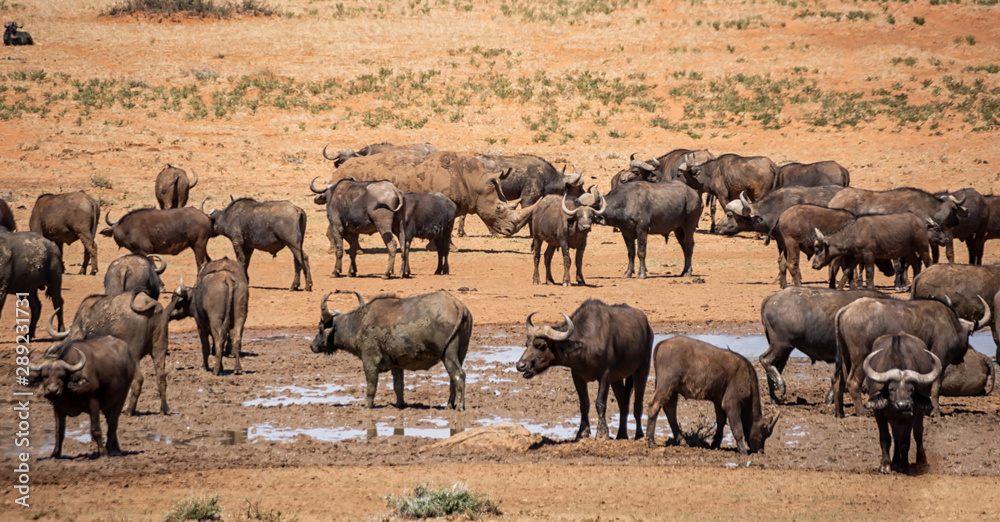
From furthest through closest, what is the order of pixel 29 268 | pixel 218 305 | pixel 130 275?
pixel 29 268 < pixel 130 275 < pixel 218 305

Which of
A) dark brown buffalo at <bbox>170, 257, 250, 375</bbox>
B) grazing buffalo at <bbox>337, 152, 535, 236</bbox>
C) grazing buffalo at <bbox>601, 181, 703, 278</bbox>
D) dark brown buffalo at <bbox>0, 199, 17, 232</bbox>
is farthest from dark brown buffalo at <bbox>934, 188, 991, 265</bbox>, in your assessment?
dark brown buffalo at <bbox>0, 199, 17, 232</bbox>

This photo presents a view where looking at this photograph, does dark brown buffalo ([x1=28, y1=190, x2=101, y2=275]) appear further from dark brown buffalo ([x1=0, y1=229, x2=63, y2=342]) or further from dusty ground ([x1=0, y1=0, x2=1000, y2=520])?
dark brown buffalo ([x1=0, y1=229, x2=63, y2=342])

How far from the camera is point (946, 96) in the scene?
43406 mm

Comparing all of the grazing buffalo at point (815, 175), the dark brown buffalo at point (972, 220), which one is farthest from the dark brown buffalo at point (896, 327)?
the grazing buffalo at point (815, 175)

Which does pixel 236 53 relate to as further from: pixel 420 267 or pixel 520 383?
pixel 520 383

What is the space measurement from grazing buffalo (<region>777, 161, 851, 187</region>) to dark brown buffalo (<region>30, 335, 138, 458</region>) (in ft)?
67.9

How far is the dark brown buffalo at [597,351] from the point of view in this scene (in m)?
10.6

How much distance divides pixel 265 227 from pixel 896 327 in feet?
41.2

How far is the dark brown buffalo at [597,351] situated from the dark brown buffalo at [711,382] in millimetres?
544

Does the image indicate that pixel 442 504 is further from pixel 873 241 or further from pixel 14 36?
pixel 14 36

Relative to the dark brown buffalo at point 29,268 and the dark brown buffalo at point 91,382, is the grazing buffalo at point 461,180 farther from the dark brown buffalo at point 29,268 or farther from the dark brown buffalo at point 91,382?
the dark brown buffalo at point 91,382

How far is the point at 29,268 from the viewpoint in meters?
16.2

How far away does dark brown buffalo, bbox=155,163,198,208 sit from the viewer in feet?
89.9

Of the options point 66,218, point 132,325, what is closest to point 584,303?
point 132,325
